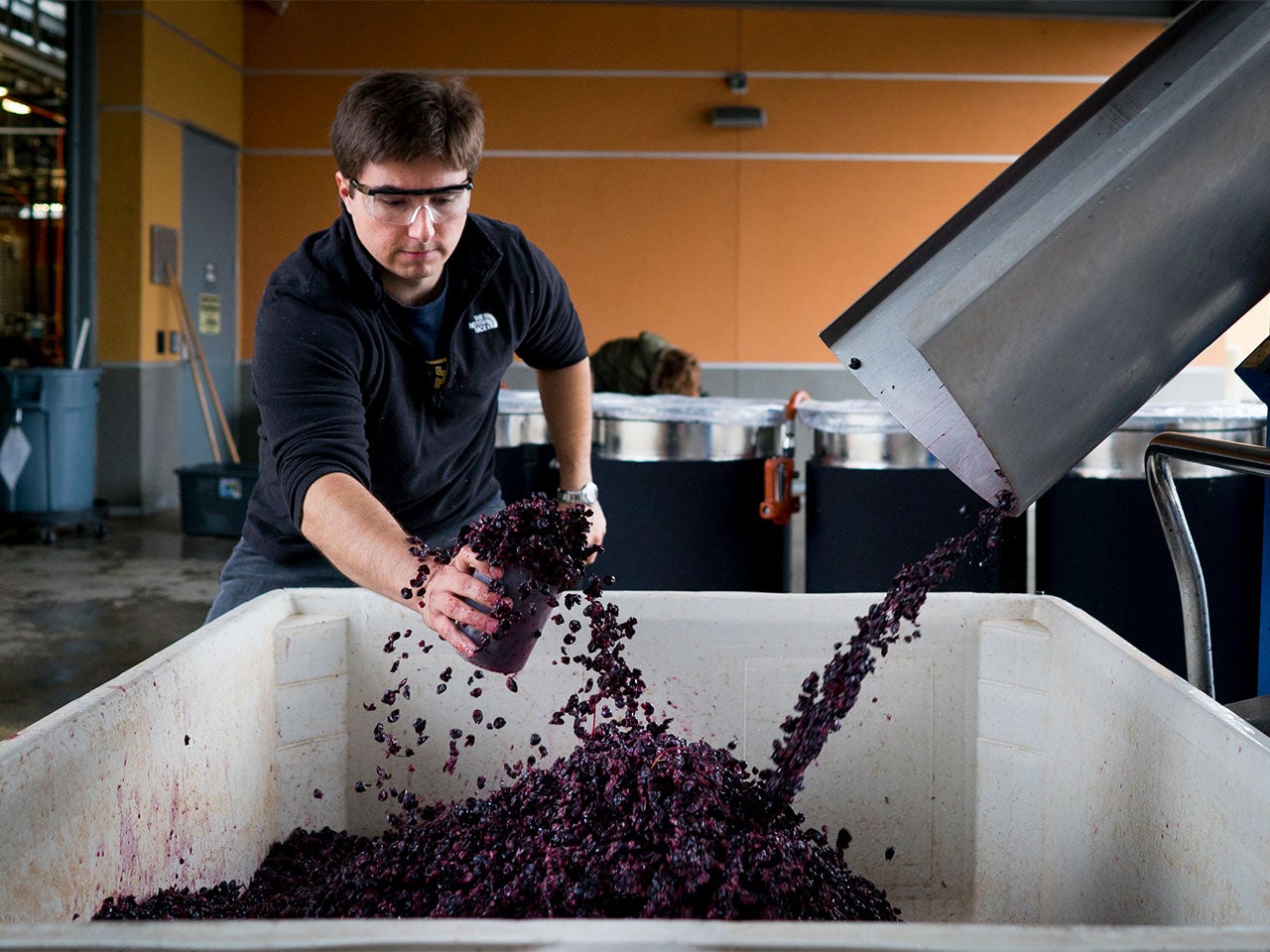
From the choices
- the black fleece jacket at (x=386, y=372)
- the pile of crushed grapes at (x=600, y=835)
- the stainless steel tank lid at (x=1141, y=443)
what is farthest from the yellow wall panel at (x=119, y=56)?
the pile of crushed grapes at (x=600, y=835)

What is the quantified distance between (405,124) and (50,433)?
17.5 ft

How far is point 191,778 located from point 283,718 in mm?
240

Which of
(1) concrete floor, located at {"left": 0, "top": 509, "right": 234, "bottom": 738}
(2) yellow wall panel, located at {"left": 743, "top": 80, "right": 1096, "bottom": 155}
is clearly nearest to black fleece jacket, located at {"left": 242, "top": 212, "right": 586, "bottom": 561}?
(1) concrete floor, located at {"left": 0, "top": 509, "right": 234, "bottom": 738}

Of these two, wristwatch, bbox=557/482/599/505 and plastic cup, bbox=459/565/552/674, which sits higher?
wristwatch, bbox=557/482/599/505

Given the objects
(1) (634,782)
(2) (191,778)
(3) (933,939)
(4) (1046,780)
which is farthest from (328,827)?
(3) (933,939)

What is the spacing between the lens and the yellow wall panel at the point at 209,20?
23.3ft

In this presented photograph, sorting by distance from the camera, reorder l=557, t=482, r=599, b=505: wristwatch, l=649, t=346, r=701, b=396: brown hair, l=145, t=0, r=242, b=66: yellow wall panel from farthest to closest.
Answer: l=145, t=0, r=242, b=66: yellow wall panel
l=649, t=346, r=701, b=396: brown hair
l=557, t=482, r=599, b=505: wristwatch

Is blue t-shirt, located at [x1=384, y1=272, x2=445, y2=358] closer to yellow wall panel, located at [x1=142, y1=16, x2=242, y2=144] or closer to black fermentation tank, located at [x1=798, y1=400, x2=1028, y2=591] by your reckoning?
black fermentation tank, located at [x1=798, y1=400, x2=1028, y2=591]

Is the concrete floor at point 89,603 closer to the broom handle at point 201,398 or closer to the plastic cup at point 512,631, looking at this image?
the broom handle at point 201,398

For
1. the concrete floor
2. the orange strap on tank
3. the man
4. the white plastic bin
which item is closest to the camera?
the white plastic bin

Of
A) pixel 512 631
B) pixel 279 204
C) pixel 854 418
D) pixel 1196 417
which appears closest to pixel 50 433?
pixel 279 204

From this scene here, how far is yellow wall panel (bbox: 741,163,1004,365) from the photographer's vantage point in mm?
8406

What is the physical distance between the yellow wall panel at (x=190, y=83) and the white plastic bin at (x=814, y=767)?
6502 millimetres

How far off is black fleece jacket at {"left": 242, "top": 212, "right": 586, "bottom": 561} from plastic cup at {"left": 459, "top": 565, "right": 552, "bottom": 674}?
0.49 meters
